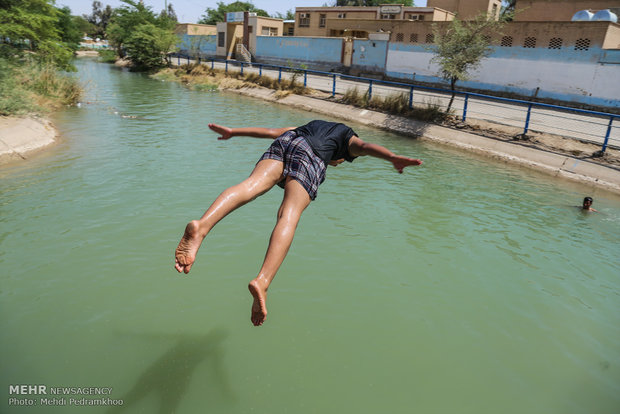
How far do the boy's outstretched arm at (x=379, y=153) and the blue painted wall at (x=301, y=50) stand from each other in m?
32.1

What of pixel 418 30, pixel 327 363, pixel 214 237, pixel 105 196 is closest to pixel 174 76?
pixel 418 30

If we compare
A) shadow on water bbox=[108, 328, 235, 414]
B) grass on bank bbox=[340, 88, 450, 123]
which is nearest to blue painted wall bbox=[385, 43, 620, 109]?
grass on bank bbox=[340, 88, 450, 123]

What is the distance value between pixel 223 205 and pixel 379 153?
1506mm

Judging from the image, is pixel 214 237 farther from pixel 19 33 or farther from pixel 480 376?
pixel 19 33

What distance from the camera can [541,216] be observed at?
9016 mm

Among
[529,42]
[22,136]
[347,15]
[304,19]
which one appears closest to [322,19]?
[347,15]

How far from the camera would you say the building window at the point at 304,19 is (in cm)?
4494

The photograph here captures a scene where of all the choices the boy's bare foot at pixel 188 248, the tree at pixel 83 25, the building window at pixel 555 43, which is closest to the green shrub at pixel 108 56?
the tree at pixel 83 25

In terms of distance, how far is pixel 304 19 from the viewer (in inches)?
1783

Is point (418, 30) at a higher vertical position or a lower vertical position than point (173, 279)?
higher

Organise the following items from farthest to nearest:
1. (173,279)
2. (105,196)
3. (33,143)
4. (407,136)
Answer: (407,136)
(33,143)
(105,196)
(173,279)

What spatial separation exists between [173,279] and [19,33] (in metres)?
13.7

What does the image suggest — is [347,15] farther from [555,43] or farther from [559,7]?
[555,43]

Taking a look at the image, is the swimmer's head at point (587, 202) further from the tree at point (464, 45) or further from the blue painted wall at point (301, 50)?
the blue painted wall at point (301, 50)
